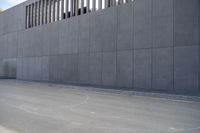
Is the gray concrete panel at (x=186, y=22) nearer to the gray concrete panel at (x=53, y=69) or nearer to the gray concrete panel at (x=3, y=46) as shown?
the gray concrete panel at (x=53, y=69)

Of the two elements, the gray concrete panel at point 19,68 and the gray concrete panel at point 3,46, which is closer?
the gray concrete panel at point 19,68

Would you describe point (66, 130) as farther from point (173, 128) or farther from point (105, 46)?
point (105, 46)

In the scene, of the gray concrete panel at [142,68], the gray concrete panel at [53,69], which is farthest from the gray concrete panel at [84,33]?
the gray concrete panel at [142,68]

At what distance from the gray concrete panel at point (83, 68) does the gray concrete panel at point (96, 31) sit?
4.62 feet

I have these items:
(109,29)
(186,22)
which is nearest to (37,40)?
(109,29)

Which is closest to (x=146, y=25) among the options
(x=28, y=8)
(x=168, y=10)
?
(x=168, y=10)

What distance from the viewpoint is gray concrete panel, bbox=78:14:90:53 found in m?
30.6

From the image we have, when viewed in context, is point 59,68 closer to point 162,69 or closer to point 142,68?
point 142,68

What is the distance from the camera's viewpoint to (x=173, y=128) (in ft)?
27.4

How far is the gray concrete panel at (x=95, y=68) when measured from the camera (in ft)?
93.6

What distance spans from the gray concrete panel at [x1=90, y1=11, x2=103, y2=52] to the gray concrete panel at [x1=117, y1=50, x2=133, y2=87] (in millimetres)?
3173

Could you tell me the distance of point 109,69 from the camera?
27344mm

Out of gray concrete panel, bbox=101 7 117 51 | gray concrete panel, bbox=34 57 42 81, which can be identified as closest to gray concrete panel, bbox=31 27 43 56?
gray concrete panel, bbox=34 57 42 81

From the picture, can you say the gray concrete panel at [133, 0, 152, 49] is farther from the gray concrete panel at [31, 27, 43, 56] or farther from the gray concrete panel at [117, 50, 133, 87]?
the gray concrete panel at [31, 27, 43, 56]
